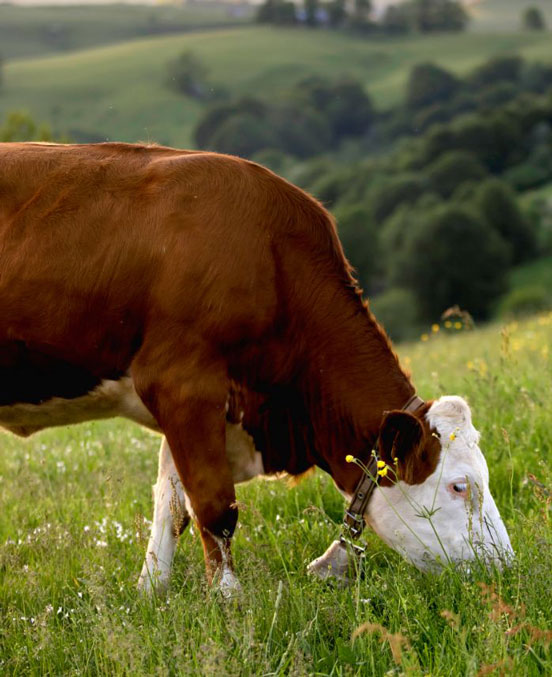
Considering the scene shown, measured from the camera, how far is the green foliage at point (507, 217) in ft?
232

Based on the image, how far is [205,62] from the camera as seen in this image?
422 ft

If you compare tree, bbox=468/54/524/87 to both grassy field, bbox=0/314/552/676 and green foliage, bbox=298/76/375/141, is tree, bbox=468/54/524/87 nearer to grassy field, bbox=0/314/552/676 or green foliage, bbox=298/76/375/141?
green foliage, bbox=298/76/375/141

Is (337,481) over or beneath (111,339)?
beneath

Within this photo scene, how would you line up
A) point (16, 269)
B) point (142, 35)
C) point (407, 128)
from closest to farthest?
point (16, 269) < point (407, 128) < point (142, 35)

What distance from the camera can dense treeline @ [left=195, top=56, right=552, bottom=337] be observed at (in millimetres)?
67750

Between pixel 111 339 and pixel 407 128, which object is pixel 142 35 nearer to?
pixel 407 128

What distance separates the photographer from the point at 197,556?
16.5ft

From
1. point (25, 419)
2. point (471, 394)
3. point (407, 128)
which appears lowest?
point (407, 128)

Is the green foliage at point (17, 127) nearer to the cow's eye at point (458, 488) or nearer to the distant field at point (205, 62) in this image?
the distant field at point (205, 62)

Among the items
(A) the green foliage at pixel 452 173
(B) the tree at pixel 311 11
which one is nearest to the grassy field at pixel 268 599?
(A) the green foliage at pixel 452 173

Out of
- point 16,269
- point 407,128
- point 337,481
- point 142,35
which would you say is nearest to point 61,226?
point 16,269

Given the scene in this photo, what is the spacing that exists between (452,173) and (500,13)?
9449 cm

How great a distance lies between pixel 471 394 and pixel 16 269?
161 inches

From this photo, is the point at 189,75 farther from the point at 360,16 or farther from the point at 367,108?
the point at 360,16
